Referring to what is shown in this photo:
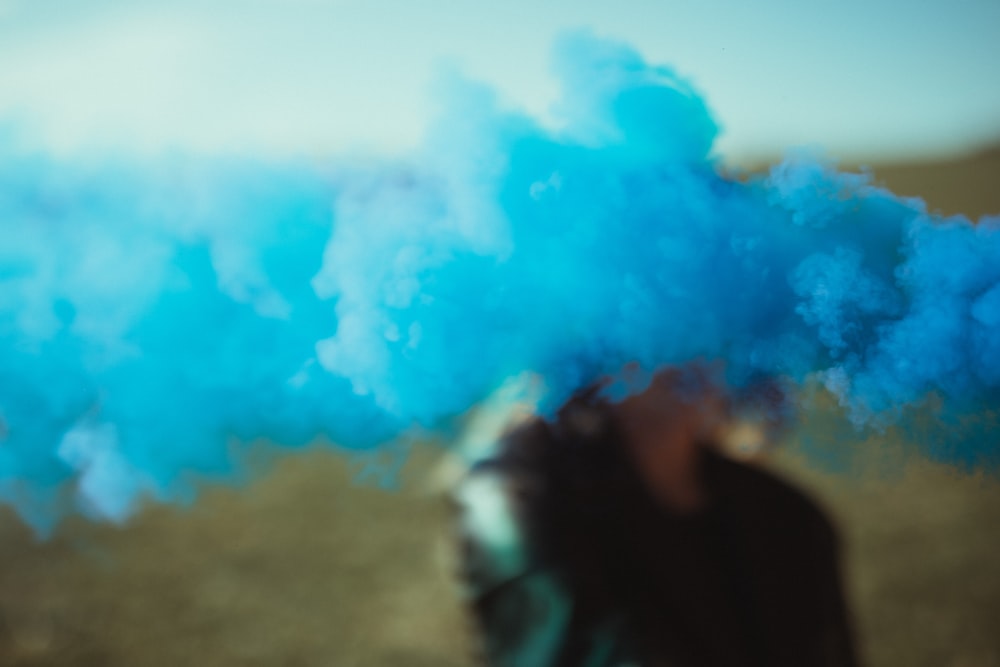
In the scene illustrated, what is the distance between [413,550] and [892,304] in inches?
138

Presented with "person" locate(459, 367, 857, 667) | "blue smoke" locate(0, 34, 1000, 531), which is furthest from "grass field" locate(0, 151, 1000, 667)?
"blue smoke" locate(0, 34, 1000, 531)

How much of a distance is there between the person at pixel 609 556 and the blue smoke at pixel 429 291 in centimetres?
20

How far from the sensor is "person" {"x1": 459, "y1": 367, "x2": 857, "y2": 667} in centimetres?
98

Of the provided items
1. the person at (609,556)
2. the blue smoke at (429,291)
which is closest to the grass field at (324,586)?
the person at (609,556)

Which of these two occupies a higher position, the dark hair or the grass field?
the grass field

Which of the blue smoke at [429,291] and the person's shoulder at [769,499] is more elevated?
the blue smoke at [429,291]

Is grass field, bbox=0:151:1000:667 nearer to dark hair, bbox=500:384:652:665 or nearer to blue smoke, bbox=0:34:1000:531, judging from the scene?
dark hair, bbox=500:384:652:665

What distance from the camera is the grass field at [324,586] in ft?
9.55

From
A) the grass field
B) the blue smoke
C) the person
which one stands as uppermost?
the grass field

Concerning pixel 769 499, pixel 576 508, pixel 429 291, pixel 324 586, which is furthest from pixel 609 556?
pixel 324 586

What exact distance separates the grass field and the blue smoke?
5.30 ft

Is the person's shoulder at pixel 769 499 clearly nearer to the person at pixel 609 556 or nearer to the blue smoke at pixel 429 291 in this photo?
the person at pixel 609 556

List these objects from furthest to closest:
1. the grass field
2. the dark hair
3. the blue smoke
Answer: the grass field, the dark hair, the blue smoke

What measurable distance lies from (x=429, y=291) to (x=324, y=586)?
321 cm
